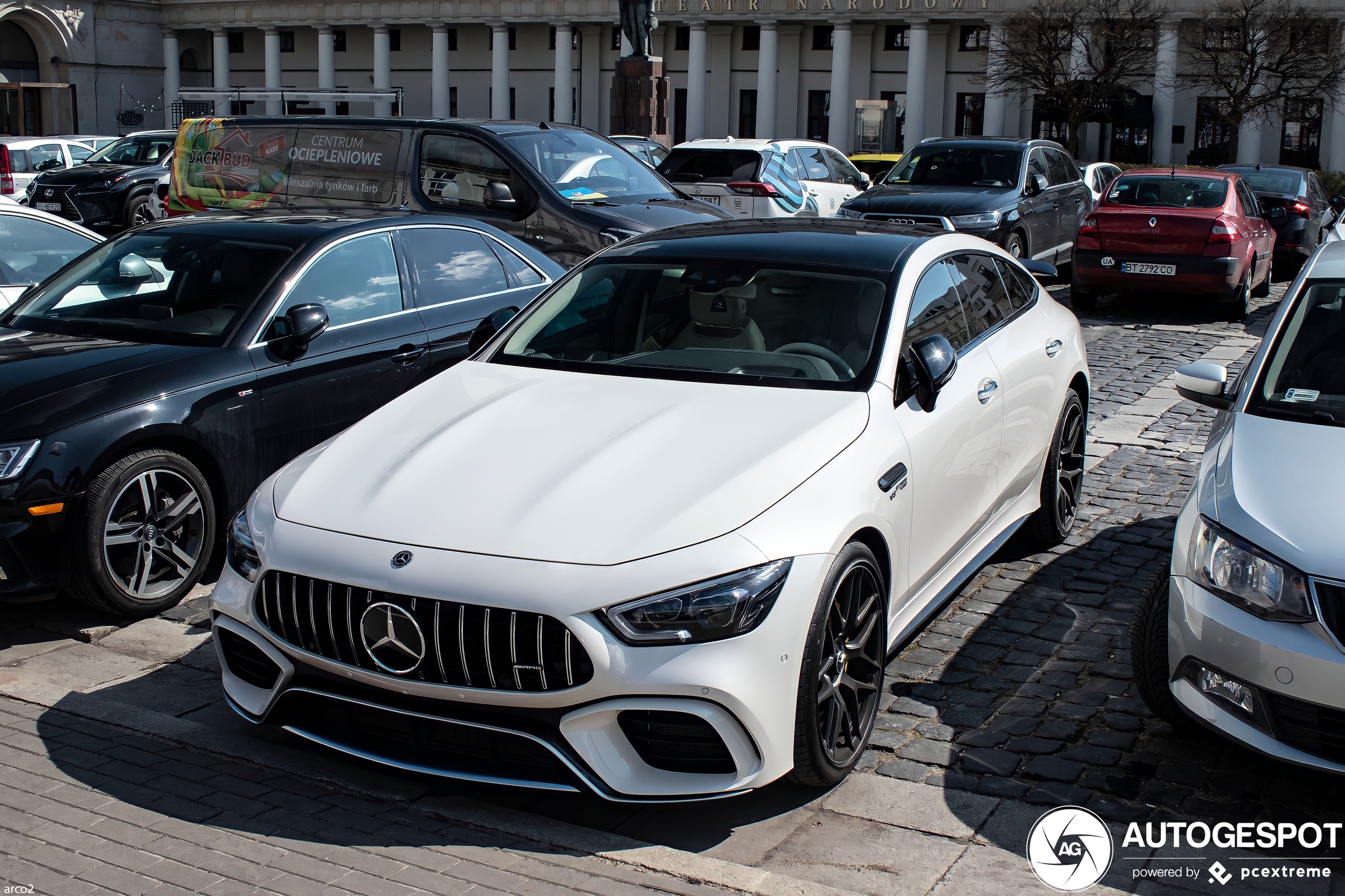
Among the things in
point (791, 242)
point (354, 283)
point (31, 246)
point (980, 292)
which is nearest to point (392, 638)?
point (791, 242)

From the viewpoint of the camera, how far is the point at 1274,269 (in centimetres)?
1816

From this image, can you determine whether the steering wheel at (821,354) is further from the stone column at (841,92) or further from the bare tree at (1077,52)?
the stone column at (841,92)

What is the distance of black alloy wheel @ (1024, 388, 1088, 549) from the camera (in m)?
6.18

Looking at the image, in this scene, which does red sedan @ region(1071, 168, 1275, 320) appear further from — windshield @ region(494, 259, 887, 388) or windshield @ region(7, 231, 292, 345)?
windshield @ region(7, 231, 292, 345)

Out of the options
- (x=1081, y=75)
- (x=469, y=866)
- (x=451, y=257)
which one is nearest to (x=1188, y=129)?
(x=1081, y=75)

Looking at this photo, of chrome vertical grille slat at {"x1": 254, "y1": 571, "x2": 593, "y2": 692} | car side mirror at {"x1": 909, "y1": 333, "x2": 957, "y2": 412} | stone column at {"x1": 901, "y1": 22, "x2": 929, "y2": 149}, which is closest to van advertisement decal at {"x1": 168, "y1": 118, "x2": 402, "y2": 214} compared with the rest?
car side mirror at {"x1": 909, "y1": 333, "x2": 957, "y2": 412}

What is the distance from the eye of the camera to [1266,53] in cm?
4291

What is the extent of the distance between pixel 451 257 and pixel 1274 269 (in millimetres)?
14552

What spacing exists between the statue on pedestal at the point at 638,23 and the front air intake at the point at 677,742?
27.6 metres

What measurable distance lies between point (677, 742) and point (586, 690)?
11.6 inches

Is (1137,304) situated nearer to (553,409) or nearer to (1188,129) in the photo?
(553,409)

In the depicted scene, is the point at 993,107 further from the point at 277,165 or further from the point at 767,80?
the point at 277,165

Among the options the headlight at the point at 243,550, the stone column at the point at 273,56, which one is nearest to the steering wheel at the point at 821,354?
the headlight at the point at 243,550

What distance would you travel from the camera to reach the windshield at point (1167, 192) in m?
14.3
